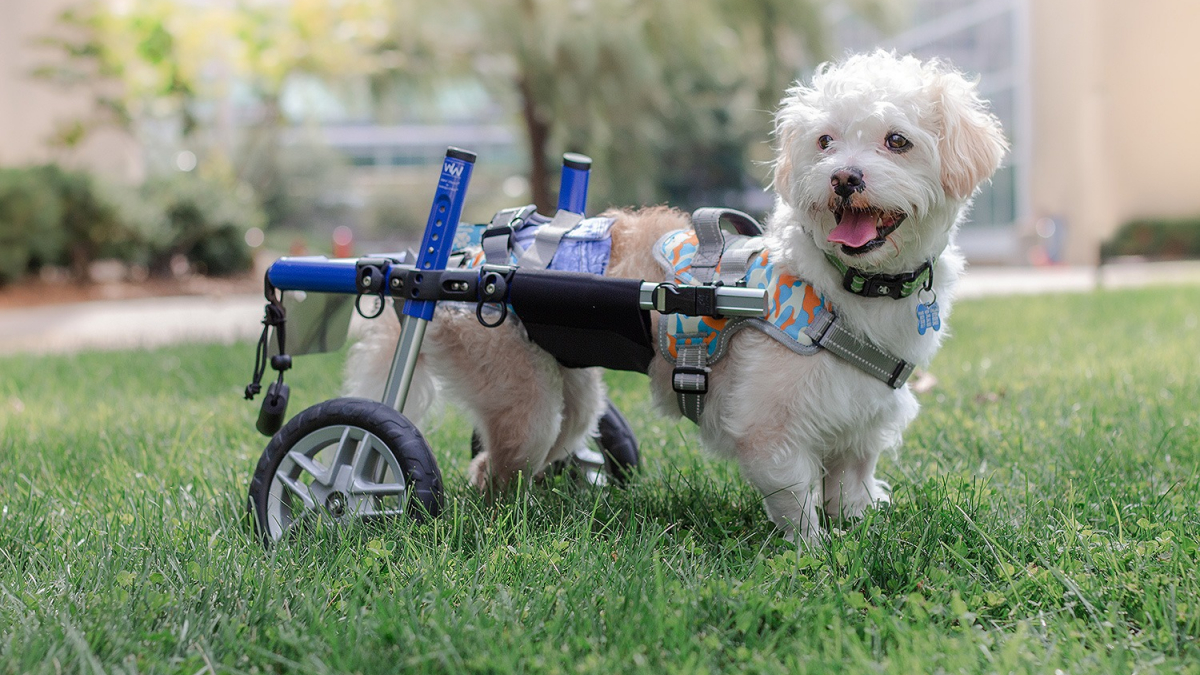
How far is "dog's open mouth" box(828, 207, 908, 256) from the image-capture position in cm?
263

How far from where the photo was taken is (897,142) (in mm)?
2686

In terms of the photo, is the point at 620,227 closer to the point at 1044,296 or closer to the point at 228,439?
the point at 228,439

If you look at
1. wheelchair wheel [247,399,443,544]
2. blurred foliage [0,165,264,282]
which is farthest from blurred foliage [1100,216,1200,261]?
wheelchair wheel [247,399,443,544]

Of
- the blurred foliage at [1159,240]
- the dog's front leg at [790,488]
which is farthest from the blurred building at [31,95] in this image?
the blurred foliage at [1159,240]

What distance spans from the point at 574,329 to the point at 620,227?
1.57 feet

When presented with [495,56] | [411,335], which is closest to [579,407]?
[411,335]

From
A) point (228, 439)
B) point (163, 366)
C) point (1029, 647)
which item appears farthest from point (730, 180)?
point (1029, 647)

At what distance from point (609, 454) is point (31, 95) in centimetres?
1817

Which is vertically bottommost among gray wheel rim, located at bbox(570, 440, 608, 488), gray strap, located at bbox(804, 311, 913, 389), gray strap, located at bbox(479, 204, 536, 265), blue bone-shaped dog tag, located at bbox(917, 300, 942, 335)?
gray wheel rim, located at bbox(570, 440, 608, 488)

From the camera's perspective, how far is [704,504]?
3244 mm

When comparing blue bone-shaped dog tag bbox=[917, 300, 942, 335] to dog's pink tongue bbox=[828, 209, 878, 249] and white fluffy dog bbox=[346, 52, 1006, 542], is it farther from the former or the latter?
dog's pink tongue bbox=[828, 209, 878, 249]

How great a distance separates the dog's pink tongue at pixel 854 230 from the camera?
2625 mm

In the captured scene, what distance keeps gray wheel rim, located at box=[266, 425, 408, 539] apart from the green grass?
11 centimetres

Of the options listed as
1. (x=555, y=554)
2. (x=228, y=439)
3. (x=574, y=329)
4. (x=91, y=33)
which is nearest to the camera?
(x=555, y=554)
